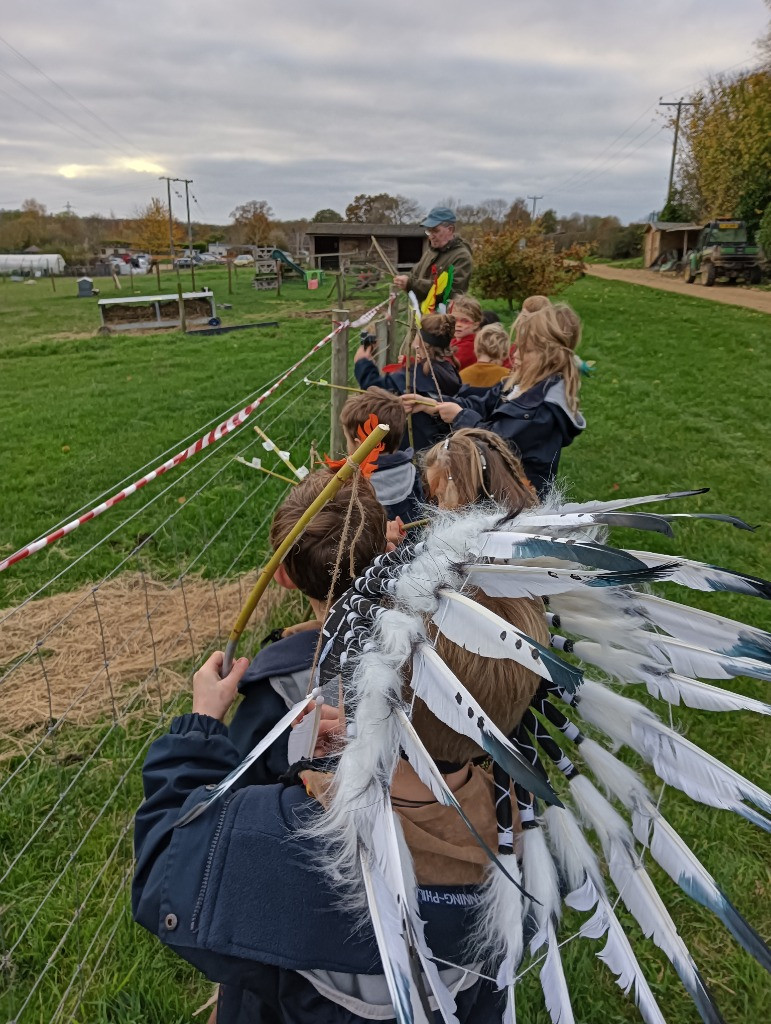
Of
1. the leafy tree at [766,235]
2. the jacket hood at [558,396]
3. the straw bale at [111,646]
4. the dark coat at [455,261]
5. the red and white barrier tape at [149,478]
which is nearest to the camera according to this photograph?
the red and white barrier tape at [149,478]

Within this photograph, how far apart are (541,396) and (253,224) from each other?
60224 millimetres

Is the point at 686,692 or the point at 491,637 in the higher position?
the point at 491,637

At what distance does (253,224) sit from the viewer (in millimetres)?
57656

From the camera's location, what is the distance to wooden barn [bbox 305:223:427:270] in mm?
32031

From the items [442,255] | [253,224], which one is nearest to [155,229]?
[253,224]

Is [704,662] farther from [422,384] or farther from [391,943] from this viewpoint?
[422,384]

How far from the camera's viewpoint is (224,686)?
59.7 inches

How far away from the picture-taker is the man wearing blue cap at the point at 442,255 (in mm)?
6453

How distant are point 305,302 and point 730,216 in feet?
64.0

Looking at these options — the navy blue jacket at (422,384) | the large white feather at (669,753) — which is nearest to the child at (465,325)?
the navy blue jacket at (422,384)

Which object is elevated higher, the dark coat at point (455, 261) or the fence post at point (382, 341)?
the dark coat at point (455, 261)

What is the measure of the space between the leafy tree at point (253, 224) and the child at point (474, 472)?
54665mm

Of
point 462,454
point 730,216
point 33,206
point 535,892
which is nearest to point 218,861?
point 535,892

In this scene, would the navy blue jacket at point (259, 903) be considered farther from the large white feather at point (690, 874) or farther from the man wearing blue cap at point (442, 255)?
the man wearing blue cap at point (442, 255)
